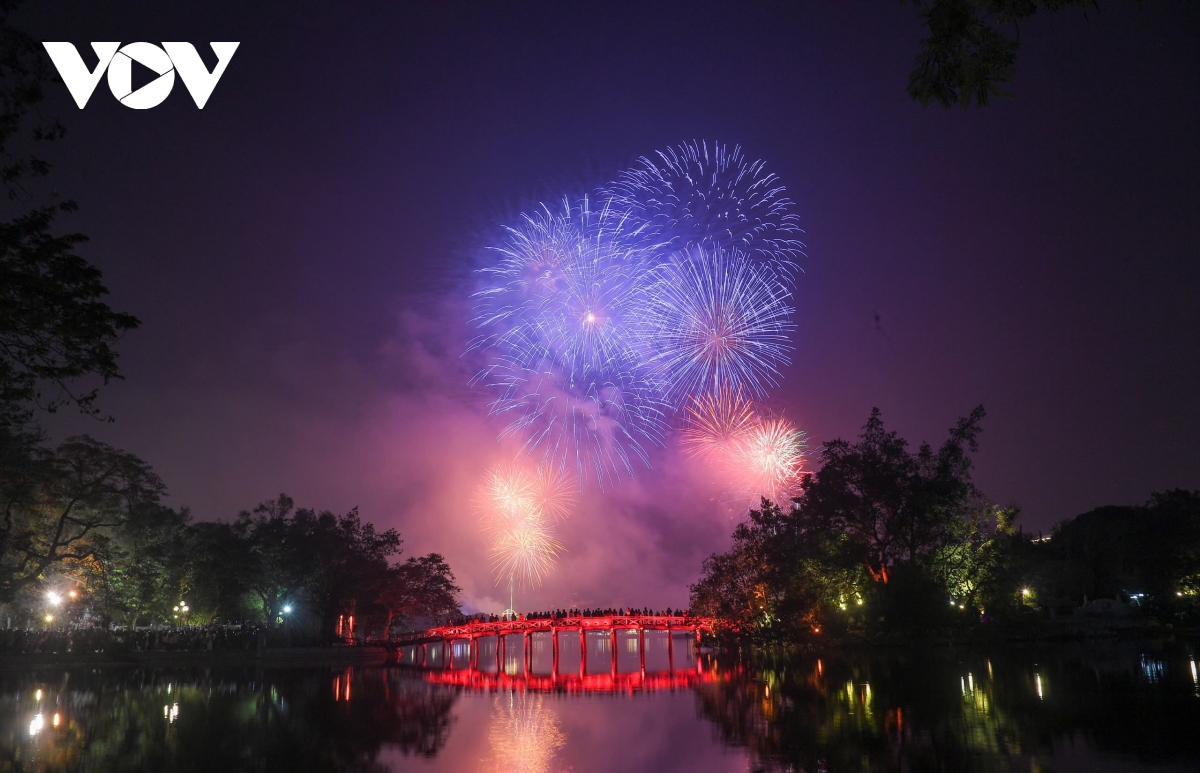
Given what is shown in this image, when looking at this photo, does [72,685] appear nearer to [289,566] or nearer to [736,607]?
[289,566]

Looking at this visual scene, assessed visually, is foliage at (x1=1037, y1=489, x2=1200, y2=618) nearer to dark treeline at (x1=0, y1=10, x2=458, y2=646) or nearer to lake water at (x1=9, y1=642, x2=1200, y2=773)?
lake water at (x1=9, y1=642, x2=1200, y2=773)

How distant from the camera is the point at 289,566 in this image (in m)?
59.3

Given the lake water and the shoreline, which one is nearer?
the lake water

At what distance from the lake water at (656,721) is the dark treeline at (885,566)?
797 centimetres

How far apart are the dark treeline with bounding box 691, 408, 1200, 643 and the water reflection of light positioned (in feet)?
81.6

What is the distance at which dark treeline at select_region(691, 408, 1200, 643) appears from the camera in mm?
48094

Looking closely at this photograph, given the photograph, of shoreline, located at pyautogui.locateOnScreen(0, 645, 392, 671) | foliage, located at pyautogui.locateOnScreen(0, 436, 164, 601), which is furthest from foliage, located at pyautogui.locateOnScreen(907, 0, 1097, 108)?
shoreline, located at pyautogui.locateOnScreen(0, 645, 392, 671)

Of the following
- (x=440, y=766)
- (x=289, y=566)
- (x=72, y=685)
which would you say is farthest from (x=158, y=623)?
(x=440, y=766)

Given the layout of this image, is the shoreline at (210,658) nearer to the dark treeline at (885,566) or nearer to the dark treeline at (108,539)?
the dark treeline at (108,539)

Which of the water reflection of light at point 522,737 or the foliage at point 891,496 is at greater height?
the foliage at point 891,496

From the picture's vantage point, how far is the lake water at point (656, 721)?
669 inches

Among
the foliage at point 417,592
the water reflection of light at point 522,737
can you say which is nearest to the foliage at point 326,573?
the foliage at point 417,592

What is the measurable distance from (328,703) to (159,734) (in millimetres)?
9674

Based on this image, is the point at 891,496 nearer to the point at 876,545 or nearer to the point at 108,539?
the point at 876,545
